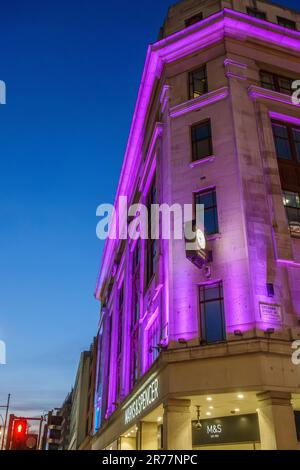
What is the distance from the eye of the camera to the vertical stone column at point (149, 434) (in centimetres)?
2297

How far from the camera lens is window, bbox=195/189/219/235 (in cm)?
2158

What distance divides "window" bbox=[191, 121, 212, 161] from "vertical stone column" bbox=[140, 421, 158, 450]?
14245 millimetres

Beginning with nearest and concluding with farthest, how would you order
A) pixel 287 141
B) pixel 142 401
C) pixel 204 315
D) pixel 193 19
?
pixel 204 315
pixel 142 401
pixel 287 141
pixel 193 19

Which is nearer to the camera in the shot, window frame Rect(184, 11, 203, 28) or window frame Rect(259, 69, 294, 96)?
window frame Rect(259, 69, 294, 96)

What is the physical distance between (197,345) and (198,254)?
3882 millimetres

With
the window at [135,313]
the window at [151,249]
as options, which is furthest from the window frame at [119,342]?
the window at [151,249]

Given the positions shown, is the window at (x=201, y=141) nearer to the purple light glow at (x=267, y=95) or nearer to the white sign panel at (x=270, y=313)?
the purple light glow at (x=267, y=95)

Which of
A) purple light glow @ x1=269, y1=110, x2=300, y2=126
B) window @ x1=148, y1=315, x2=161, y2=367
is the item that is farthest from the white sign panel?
purple light glow @ x1=269, y1=110, x2=300, y2=126

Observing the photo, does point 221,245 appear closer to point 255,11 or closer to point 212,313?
point 212,313

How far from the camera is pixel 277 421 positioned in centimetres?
1602

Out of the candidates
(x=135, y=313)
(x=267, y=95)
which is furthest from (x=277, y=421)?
(x=267, y=95)

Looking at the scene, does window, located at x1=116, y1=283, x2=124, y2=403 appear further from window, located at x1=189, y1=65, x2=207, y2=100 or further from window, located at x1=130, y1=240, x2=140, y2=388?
window, located at x1=189, y1=65, x2=207, y2=100

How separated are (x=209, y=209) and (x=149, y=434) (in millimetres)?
12057
